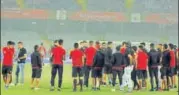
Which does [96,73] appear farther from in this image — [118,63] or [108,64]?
[118,63]

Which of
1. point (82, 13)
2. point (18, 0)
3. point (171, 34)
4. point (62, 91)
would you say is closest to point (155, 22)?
point (171, 34)

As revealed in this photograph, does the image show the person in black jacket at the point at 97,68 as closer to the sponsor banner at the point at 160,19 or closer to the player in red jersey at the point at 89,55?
the player in red jersey at the point at 89,55

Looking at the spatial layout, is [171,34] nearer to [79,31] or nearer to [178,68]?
[79,31]

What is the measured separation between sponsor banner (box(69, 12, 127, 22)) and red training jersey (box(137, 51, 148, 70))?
28763 mm

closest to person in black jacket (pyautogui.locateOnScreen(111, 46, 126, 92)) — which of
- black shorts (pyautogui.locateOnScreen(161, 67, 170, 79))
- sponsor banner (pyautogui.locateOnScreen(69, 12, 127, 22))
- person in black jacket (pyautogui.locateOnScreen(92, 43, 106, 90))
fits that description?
person in black jacket (pyautogui.locateOnScreen(92, 43, 106, 90))

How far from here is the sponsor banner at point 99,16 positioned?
4306 cm

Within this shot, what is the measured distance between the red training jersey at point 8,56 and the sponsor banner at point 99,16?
2859 cm

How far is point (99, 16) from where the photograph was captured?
4331 cm

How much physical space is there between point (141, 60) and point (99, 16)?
2917cm

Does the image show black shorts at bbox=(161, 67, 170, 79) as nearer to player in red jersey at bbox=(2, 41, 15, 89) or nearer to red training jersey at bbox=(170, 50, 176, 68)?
red training jersey at bbox=(170, 50, 176, 68)

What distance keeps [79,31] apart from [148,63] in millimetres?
30465

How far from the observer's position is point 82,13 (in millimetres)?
43312

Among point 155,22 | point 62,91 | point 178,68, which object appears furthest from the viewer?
point 155,22

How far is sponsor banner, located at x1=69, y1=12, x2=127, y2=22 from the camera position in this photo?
43062 millimetres
